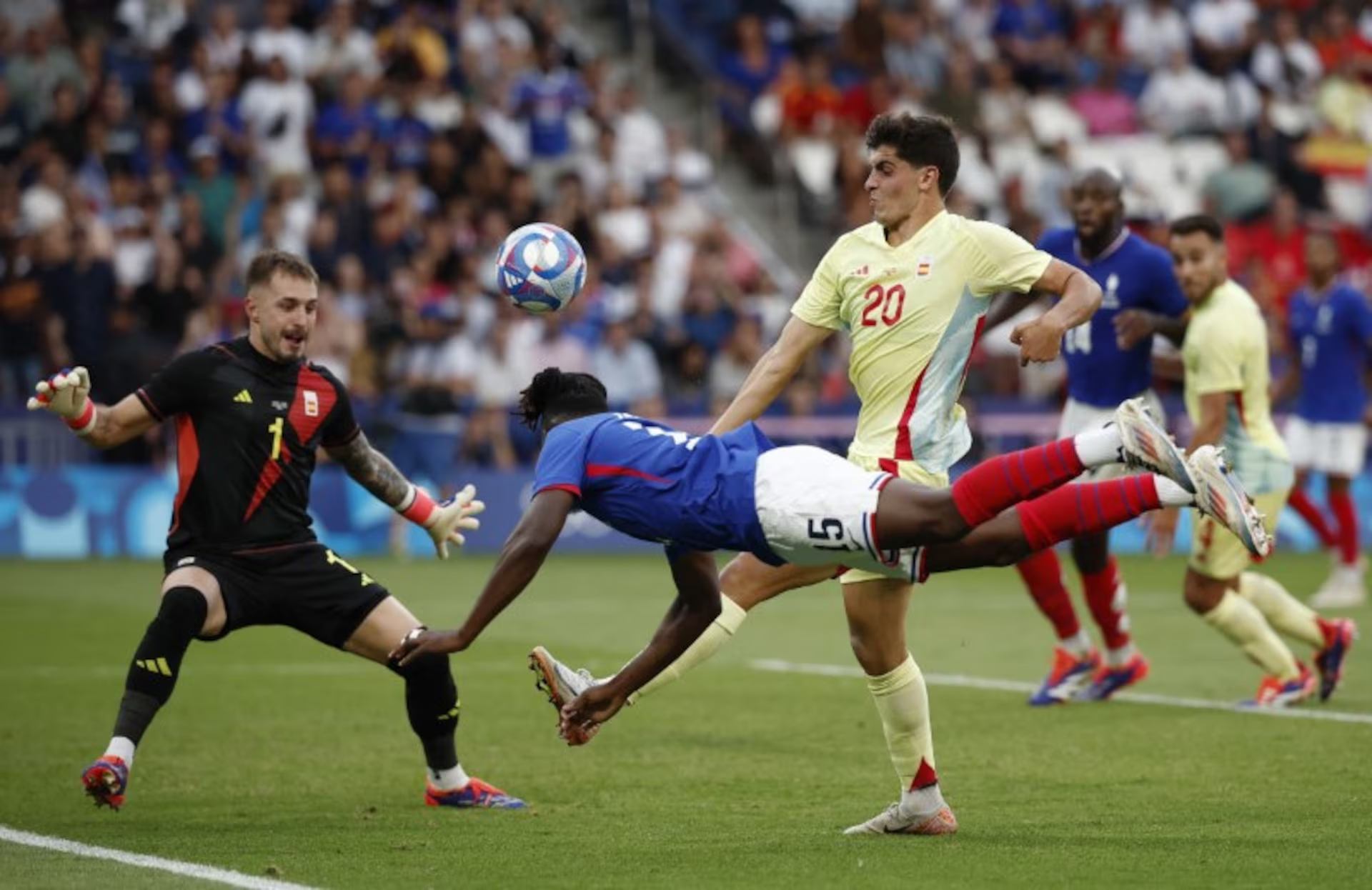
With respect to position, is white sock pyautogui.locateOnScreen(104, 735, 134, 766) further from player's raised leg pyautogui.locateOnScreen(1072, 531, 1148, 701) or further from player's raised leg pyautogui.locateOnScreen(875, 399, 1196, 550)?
player's raised leg pyautogui.locateOnScreen(1072, 531, 1148, 701)

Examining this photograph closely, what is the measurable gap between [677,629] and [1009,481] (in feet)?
4.61

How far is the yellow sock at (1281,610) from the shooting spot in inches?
483

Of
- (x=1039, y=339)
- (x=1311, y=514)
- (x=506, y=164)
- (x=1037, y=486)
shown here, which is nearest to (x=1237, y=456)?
(x=1039, y=339)

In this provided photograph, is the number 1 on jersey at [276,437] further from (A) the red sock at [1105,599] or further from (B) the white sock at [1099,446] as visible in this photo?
(A) the red sock at [1105,599]

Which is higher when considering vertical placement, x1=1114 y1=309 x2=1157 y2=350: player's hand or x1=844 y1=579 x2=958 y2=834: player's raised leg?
x1=1114 y1=309 x2=1157 y2=350: player's hand

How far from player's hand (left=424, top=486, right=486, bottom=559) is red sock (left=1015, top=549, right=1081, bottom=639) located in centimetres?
424

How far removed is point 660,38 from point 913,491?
889 inches

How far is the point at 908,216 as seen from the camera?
27.9 feet

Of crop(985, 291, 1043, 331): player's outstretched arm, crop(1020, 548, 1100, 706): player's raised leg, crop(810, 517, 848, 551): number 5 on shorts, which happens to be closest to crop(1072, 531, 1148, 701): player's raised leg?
crop(1020, 548, 1100, 706): player's raised leg

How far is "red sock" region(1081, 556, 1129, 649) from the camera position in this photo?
41.6ft

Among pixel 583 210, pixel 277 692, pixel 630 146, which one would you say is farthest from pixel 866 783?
pixel 630 146

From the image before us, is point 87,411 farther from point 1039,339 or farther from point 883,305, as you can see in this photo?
point 1039,339

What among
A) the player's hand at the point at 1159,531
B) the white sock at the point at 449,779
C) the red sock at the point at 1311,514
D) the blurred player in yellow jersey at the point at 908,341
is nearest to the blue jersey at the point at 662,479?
the blurred player in yellow jersey at the point at 908,341

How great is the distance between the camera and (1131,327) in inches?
460
